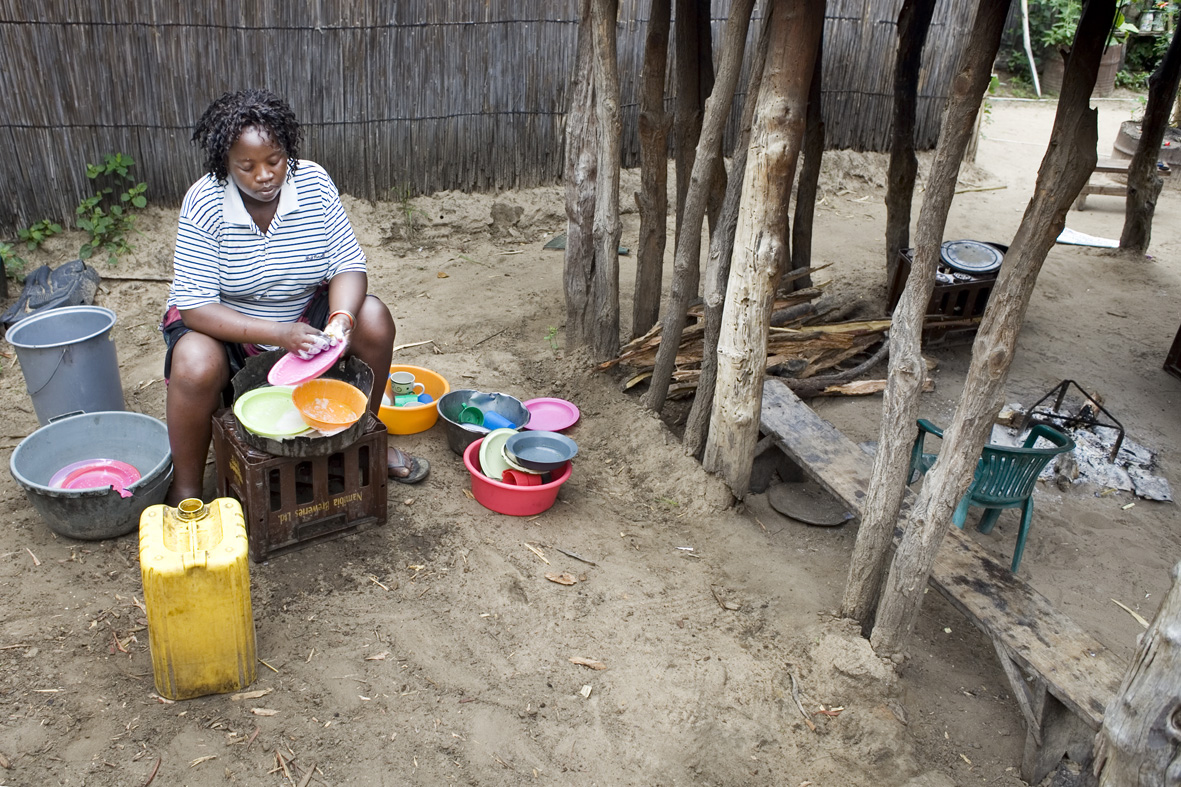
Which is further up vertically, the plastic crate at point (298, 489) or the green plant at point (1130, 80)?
the green plant at point (1130, 80)

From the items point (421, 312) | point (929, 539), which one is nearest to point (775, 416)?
point (929, 539)

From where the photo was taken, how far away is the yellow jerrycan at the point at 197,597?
2.46 meters

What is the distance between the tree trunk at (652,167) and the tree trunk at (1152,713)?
3539 millimetres

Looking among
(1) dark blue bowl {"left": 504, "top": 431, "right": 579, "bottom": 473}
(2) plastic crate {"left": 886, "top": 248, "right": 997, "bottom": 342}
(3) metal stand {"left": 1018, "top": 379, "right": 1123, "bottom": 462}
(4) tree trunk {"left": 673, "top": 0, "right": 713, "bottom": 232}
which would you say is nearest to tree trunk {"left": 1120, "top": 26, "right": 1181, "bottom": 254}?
(2) plastic crate {"left": 886, "top": 248, "right": 997, "bottom": 342}

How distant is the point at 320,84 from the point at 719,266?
3.72m

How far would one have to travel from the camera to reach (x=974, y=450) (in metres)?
2.83

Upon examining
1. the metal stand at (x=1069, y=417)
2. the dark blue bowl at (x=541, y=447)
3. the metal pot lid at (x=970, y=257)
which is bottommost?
the metal stand at (x=1069, y=417)

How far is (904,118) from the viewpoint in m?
6.04

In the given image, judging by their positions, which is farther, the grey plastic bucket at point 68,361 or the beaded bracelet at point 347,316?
the grey plastic bucket at point 68,361

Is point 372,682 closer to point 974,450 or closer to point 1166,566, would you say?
point 974,450

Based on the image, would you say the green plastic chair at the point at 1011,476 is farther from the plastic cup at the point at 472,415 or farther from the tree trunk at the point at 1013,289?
the plastic cup at the point at 472,415

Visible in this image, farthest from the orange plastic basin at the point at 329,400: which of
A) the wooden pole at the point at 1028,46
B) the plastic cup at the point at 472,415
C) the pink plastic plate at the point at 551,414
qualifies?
the wooden pole at the point at 1028,46

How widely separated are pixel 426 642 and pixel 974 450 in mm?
1869

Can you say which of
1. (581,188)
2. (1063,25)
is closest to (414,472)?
(581,188)
